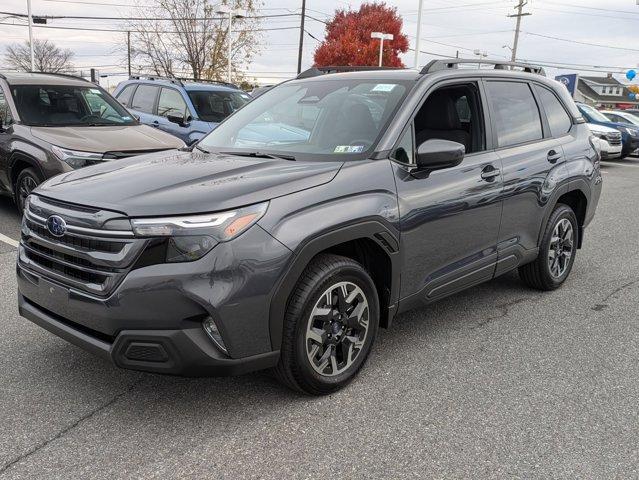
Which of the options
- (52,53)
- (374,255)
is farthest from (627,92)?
(374,255)

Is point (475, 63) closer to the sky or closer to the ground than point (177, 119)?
closer to the sky

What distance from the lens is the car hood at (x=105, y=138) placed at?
6.43 meters

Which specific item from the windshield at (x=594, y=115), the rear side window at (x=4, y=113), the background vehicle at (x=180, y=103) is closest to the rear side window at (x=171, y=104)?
the background vehicle at (x=180, y=103)

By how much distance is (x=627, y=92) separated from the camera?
102 meters

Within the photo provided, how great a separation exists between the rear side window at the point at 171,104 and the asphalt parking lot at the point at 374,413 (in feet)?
20.8

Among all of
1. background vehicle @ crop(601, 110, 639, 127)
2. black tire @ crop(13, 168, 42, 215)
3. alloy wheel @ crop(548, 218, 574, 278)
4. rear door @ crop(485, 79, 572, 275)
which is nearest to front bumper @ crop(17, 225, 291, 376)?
rear door @ crop(485, 79, 572, 275)

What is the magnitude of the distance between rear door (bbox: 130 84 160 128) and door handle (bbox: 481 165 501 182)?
24.7 feet

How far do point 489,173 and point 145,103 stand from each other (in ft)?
27.2

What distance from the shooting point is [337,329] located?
10.6 feet

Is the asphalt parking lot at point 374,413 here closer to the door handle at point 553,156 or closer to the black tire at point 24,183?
the door handle at point 553,156

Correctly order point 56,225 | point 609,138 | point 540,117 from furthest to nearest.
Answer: point 609,138
point 540,117
point 56,225

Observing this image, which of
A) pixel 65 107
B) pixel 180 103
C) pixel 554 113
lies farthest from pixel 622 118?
pixel 65 107

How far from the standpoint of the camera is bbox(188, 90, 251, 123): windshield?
10273 millimetres

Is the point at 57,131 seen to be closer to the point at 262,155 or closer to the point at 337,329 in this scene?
the point at 262,155
